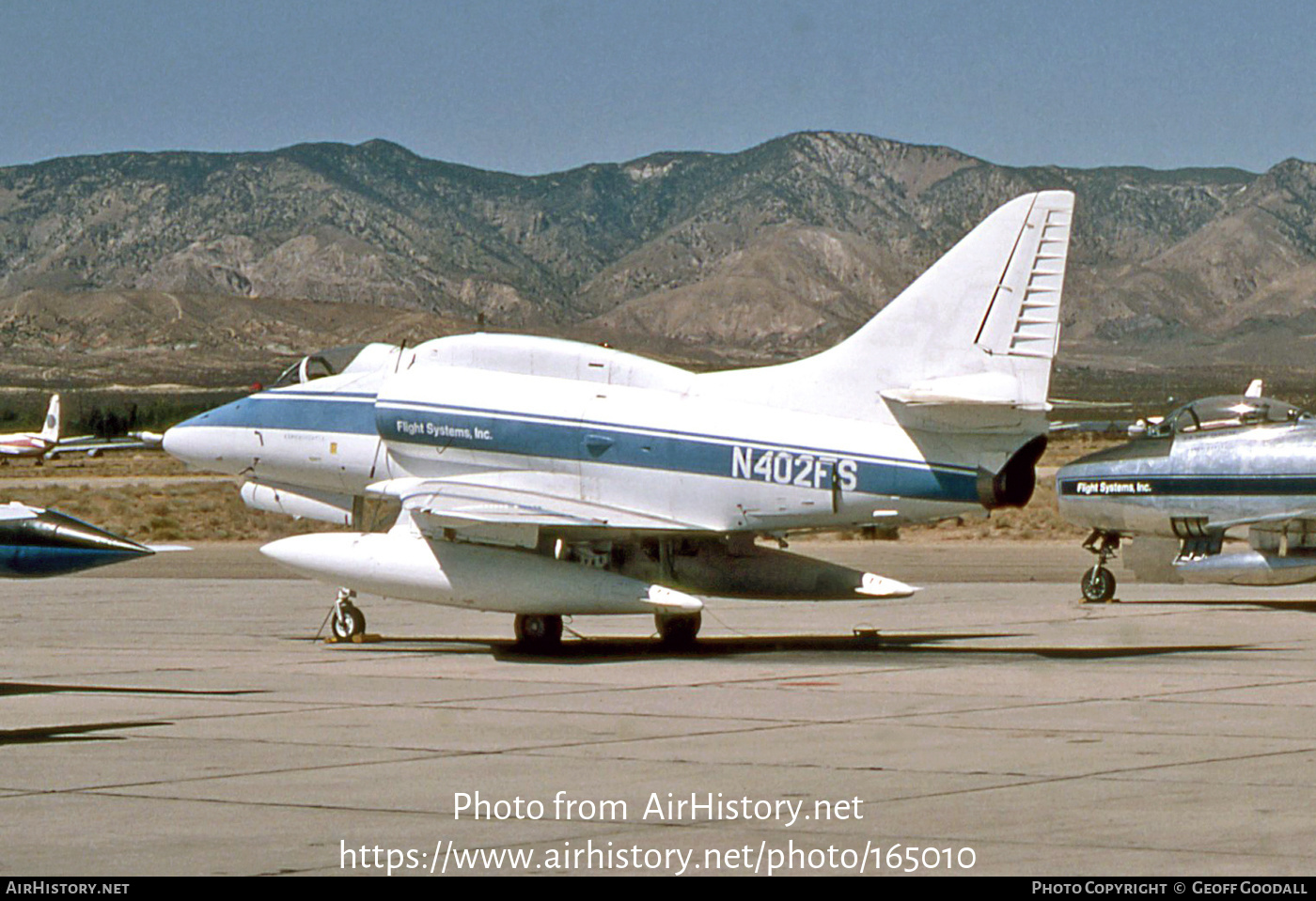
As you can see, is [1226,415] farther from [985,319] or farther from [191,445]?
[191,445]

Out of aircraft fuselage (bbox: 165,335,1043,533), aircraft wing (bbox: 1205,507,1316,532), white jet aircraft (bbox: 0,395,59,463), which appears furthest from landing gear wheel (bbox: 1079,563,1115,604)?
white jet aircraft (bbox: 0,395,59,463)

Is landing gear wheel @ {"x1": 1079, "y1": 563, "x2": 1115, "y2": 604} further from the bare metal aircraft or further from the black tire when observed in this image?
the bare metal aircraft

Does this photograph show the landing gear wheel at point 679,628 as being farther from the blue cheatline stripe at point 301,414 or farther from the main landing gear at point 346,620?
the blue cheatline stripe at point 301,414

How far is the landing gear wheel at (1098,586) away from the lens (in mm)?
25094

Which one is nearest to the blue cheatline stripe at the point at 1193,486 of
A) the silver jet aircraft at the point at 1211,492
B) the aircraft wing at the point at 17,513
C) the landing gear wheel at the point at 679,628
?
the silver jet aircraft at the point at 1211,492

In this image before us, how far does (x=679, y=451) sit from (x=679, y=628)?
2084 millimetres

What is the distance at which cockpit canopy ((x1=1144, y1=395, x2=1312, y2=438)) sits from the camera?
2433 cm

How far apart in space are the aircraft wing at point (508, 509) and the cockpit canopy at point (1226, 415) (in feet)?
28.3

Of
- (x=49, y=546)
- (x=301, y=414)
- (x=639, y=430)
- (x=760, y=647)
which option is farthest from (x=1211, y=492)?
(x=49, y=546)

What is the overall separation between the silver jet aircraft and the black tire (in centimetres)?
931

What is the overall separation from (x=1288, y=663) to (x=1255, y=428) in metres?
7.04

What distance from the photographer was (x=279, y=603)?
27422 mm
